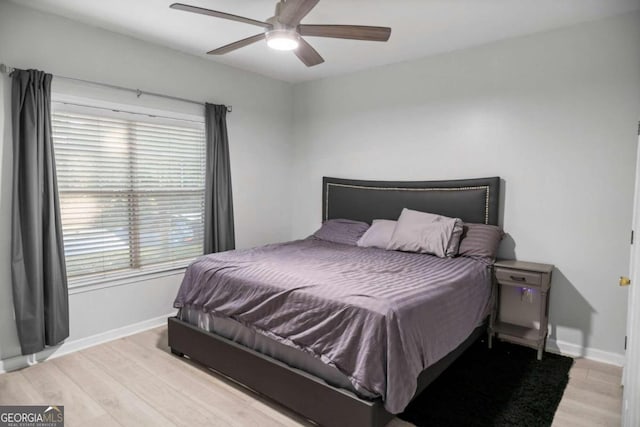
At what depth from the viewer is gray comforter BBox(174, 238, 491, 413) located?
191cm

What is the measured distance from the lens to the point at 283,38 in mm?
2371

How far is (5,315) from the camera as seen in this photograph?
2.79 m

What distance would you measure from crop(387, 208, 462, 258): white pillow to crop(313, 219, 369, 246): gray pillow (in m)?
0.49

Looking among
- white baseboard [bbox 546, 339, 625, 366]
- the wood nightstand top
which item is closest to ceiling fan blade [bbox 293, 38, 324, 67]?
the wood nightstand top

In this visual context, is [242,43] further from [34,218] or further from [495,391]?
[495,391]

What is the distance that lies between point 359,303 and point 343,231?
2101mm

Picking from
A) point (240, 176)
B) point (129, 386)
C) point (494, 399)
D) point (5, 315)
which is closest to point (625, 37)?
point (494, 399)

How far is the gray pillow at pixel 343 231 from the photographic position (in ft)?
13.2

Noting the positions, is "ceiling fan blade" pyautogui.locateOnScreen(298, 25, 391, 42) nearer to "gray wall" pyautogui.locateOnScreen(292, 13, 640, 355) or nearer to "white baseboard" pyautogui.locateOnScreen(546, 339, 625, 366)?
"gray wall" pyautogui.locateOnScreen(292, 13, 640, 355)

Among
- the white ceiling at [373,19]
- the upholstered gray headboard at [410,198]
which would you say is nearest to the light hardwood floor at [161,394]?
the upholstered gray headboard at [410,198]

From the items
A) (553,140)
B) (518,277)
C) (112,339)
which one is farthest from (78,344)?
(553,140)

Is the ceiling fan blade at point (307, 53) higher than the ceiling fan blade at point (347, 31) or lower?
lower

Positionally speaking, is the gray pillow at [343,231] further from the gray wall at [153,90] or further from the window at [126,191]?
the window at [126,191]

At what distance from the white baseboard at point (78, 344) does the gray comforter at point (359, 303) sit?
0.81 metres
